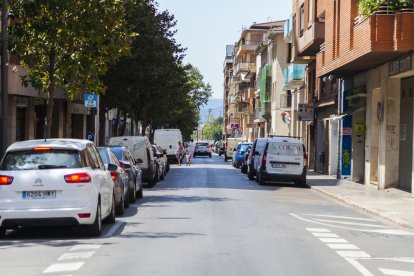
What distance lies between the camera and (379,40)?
23.3 metres

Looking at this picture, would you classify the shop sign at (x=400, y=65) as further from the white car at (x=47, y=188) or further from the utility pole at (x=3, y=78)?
the white car at (x=47, y=188)

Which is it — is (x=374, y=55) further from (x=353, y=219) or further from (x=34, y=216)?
(x=34, y=216)

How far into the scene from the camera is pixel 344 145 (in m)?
35.6

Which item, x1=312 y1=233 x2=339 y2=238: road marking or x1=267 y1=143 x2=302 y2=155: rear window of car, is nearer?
x1=312 y1=233 x2=339 y2=238: road marking

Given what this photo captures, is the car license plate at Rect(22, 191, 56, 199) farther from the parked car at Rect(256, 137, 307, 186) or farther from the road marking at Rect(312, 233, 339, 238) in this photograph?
the parked car at Rect(256, 137, 307, 186)

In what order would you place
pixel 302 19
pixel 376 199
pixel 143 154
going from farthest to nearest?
pixel 302 19 < pixel 143 154 < pixel 376 199

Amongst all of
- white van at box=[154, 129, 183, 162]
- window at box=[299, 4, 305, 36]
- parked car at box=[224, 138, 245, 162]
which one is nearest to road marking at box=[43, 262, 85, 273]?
window at box=[299, 4, 305, 36]

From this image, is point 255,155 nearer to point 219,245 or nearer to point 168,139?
point 219,245

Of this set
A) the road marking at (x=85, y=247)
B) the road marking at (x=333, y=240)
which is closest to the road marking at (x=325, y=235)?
the road marking at (x=333, y=240)

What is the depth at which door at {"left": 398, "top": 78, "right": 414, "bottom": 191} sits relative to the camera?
2627 cm

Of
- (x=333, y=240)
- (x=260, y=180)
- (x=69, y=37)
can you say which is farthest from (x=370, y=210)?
(x=260, y=180)

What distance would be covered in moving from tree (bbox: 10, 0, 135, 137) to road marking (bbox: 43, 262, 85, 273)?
44.0ft

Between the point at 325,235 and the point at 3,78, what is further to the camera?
the point at 3,78

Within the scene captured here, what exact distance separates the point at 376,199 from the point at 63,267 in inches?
600
